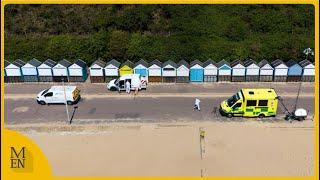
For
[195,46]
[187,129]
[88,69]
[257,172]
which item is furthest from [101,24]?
[257,172]

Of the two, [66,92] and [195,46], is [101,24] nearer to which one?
[195,46]

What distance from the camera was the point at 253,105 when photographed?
29.4 metres

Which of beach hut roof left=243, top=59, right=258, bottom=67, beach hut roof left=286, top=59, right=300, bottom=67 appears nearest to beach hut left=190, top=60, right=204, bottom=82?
beach hut roof left=243, top=59, right=258, bottom=67

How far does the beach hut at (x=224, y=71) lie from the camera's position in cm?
3545

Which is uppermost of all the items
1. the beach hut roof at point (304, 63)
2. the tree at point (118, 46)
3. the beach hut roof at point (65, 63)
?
the tree at point (118, 46)

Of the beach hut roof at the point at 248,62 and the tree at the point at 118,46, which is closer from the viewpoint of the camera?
the beach hut roof at the point at 248,62

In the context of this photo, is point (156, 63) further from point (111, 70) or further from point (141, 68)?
point (111, 70)

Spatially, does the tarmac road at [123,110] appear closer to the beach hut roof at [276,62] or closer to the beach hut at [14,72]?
the beach hut at [14,72]

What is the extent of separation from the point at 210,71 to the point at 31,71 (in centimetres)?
1578

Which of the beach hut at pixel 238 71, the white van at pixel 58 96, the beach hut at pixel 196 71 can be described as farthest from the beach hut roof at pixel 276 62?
the white van at pixel 58 96

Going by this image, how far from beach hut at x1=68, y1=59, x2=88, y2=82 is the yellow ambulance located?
13487mm

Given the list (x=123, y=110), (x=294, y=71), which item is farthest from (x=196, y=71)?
(x=294, y=71)

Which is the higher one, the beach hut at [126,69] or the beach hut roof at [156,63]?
the beach hut roof at [156,63]

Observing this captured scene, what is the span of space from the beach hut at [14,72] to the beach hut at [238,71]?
61.5ft
